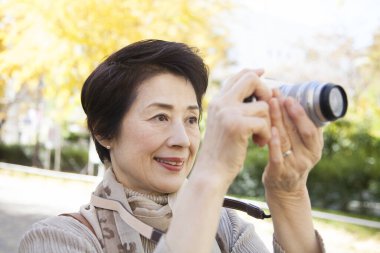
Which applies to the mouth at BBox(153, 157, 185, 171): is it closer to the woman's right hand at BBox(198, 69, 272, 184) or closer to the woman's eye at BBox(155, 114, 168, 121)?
the woman's eye at BBox(155, 114, 168, 121)

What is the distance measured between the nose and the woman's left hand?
11.2 inches

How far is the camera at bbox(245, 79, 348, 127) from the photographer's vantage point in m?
1.30

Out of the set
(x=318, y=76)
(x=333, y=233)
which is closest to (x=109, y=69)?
(x=333, y=233)

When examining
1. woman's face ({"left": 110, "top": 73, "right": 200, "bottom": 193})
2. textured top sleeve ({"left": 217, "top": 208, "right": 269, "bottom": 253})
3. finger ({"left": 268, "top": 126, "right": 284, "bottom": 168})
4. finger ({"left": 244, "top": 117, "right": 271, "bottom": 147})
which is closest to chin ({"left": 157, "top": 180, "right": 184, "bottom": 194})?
woman's face ({"left": 110, "top": 73, "right": 200, "bottom": 193})

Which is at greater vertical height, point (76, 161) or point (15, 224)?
point (15, 224)

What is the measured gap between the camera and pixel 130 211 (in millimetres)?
1697

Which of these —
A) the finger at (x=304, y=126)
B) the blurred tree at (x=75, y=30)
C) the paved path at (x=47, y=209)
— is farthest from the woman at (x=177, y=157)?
the blurred tree at (x=75, y=30)

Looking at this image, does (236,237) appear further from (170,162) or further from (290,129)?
(290,129)

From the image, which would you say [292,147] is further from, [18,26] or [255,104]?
[18,26]

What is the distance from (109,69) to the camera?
6.11ft

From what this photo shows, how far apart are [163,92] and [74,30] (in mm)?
7852

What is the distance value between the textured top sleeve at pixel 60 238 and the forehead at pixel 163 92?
1.41 feet

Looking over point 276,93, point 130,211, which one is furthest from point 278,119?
point 130,211

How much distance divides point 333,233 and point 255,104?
7553mm
